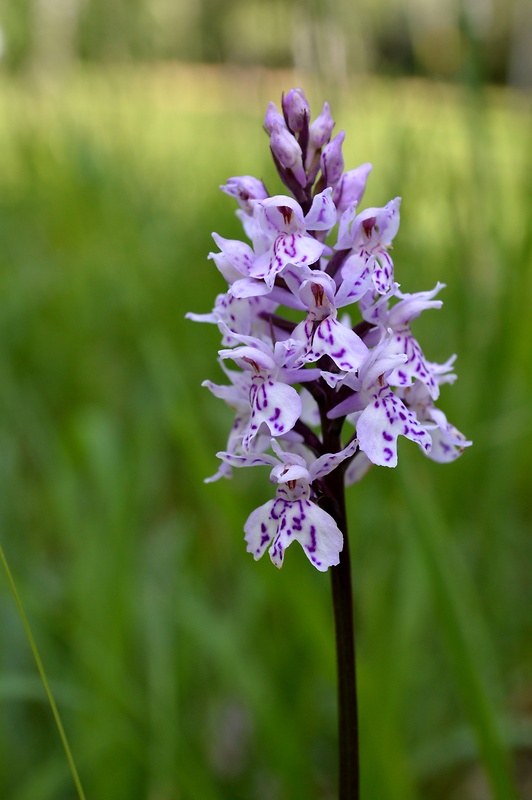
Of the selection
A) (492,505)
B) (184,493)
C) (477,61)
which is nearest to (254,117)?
(477,61)

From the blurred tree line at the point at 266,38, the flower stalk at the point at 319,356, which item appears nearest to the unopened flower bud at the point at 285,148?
the flower stalk at the point at 319,356

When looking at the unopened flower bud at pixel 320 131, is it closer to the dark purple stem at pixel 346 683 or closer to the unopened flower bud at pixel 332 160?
the unopened flower bud at pixel 332 160

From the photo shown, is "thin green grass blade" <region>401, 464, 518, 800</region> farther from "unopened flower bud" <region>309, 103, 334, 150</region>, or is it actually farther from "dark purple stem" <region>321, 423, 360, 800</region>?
"unopened flower bud" <region>309, 103, 334, 150</region>

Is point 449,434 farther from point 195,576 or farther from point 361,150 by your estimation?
point 361,150

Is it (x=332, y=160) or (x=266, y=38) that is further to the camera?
(x=266, y=38)

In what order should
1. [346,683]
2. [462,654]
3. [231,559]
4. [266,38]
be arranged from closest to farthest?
[346,683] < [462,654] < [231,559] < [266,38]

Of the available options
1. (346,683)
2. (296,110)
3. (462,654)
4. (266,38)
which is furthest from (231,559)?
(266,38)

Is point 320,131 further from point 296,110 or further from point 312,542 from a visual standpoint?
point 312,542

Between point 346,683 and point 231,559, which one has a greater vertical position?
point 231,559
